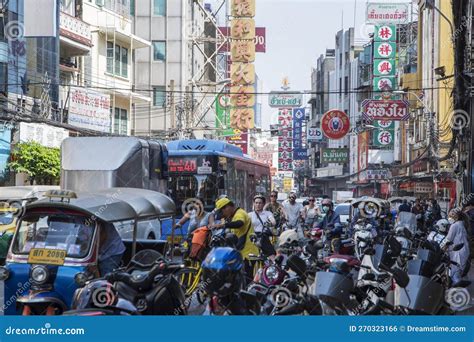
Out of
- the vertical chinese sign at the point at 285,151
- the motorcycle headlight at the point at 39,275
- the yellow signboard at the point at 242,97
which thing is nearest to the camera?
the motorcycle headlight at the point at 39,275

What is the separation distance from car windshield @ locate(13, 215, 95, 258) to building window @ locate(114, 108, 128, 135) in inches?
971

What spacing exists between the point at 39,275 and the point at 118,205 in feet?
5.99

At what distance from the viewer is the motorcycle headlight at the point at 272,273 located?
936cm

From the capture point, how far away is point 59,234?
9.61 m

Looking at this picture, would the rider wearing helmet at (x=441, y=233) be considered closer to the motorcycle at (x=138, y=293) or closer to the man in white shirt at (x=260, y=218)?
the man in white shirt at (x=260, y=218)

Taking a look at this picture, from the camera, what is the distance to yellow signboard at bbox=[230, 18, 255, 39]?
1338 inches

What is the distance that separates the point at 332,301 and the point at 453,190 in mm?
30397

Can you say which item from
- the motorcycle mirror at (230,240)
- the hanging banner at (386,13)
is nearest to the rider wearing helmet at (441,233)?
the motorcycle mirror at (230,240)

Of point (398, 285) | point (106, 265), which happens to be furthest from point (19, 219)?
point (398, 285)

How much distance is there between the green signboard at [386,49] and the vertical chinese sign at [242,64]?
72.2ft

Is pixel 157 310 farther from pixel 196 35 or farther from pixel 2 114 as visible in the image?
pixel 196 35

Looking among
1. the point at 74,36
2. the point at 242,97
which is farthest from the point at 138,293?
the point at 242,97

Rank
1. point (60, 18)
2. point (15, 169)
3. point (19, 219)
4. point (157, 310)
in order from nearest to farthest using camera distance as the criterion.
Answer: point (157, 310)
point (19, 219)
point (15, 169)
point (60, 18)

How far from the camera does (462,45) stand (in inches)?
830
